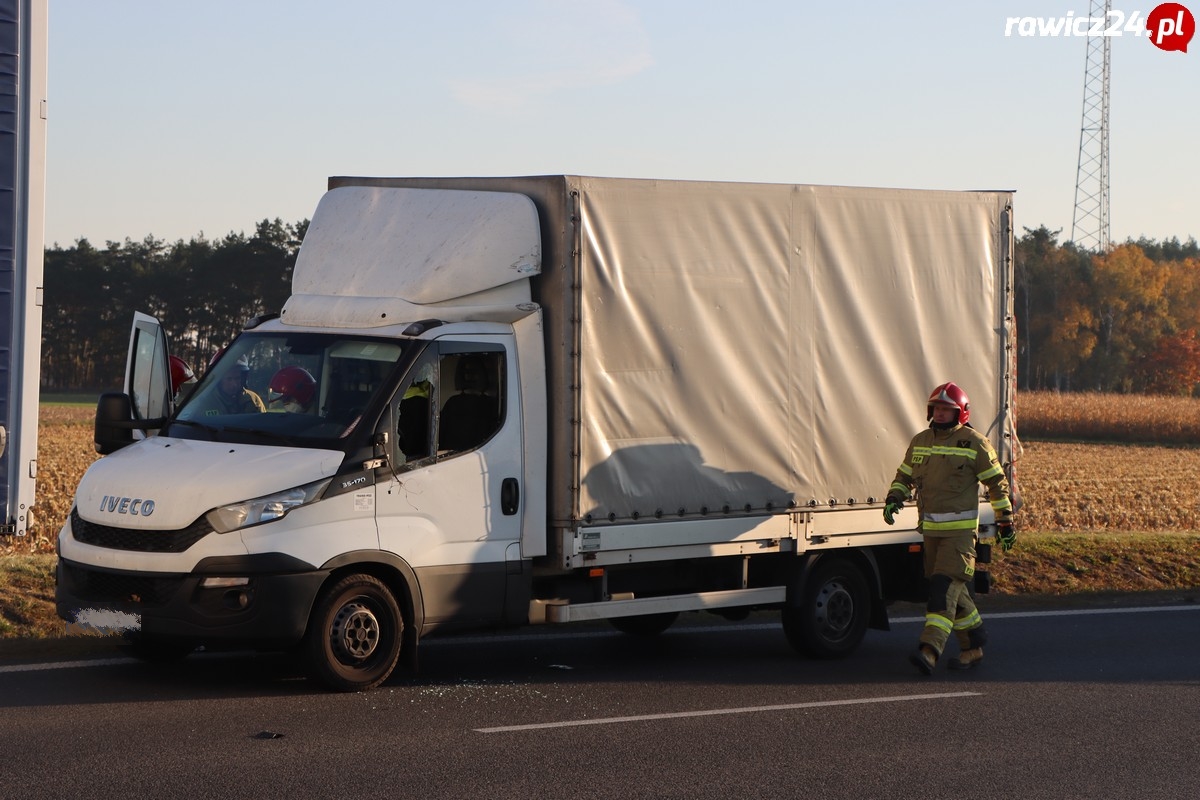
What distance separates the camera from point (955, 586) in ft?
35.4

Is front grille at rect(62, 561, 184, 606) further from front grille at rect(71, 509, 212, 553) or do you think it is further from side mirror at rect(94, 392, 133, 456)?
side mirror at rect(94, 392, 133, 456)

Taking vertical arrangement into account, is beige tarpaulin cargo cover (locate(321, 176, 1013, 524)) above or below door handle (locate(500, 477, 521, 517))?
above

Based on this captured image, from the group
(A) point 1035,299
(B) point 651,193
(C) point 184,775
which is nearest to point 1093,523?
(B) point 651,193

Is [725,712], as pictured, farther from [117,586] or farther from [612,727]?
[117,586]

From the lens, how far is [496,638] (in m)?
11.7

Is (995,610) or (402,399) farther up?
(402,399)

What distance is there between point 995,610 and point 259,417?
7.65 metres

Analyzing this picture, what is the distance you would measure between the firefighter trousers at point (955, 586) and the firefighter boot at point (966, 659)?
4cm

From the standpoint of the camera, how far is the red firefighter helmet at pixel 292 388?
9273 millimetres

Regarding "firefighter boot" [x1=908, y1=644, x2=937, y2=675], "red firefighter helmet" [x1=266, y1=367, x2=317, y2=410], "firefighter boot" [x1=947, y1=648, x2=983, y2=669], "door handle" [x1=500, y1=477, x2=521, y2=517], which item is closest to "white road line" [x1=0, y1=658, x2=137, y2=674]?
"red firefighter helmet" [x1=266, y1=367, x2=317, y2=410]

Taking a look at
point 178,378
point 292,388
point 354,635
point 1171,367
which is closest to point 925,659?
point 354,635

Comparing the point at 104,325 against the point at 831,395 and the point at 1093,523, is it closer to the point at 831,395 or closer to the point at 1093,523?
the point at 1093,523

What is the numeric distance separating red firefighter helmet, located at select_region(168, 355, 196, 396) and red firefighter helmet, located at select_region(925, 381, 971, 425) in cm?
510

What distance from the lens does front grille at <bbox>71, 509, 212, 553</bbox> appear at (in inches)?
335
